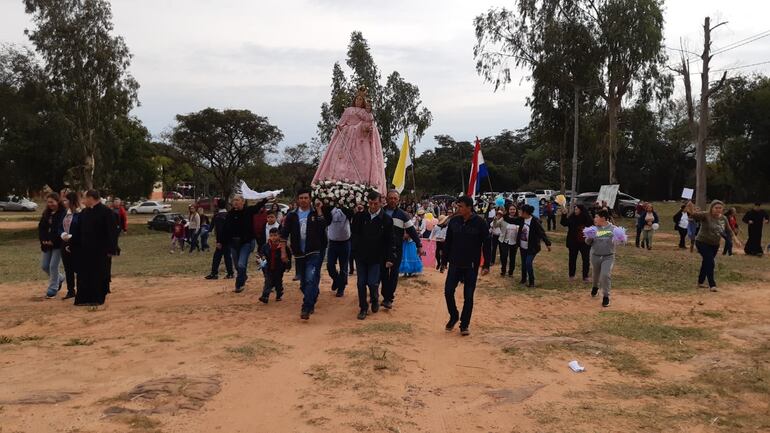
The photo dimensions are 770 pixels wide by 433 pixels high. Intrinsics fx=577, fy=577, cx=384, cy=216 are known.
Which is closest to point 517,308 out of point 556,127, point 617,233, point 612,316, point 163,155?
point 612,316

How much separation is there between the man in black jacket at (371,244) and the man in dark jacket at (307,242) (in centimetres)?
47

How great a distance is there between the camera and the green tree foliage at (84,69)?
2950cm

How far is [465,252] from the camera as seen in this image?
6.92 metres

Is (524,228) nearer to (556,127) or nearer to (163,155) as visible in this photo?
(556,127)

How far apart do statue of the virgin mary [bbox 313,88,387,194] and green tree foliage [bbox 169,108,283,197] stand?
36536 millimetres

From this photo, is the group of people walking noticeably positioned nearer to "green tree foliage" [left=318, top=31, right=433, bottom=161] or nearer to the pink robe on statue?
the pink robe on statue

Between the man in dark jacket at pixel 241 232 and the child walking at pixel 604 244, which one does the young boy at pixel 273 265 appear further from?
the child walking at pixel 604 244

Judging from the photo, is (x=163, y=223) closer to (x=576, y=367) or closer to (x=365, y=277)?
(x=365, y=277)

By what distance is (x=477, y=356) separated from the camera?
603 cm

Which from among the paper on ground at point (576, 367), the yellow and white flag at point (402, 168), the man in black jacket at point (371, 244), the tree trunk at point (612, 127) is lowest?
the paper on ground at point (576, 367)

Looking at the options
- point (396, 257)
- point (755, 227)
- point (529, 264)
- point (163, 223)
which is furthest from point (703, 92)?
point (163, 223)

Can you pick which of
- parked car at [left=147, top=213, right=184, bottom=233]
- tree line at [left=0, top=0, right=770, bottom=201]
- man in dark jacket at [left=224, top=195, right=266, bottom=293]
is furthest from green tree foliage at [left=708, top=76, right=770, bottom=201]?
man in dark jacket at [left=224, top=195, right=266, bottom=293]

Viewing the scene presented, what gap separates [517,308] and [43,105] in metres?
30.4

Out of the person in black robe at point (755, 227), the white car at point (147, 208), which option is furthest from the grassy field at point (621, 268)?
the white car at point (147, 208)
